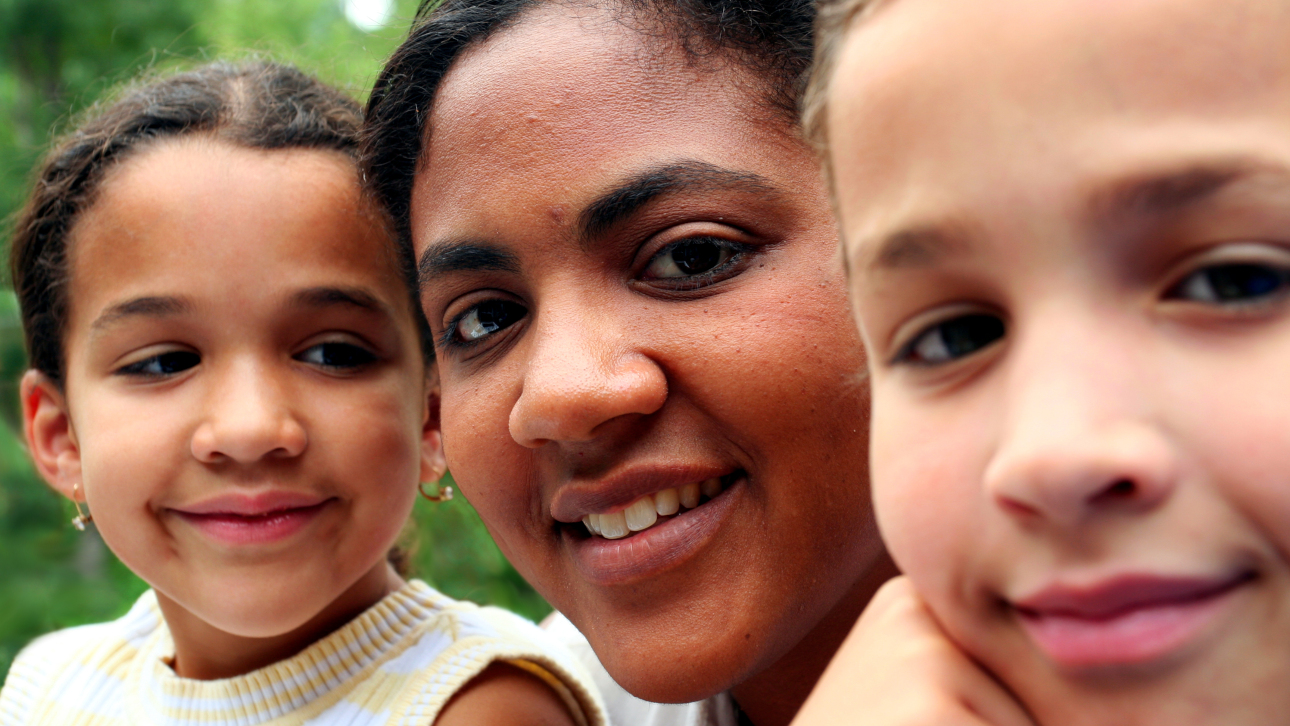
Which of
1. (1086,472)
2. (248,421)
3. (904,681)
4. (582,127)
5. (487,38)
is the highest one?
(487,38)

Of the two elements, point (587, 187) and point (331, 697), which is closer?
point (587, 187)

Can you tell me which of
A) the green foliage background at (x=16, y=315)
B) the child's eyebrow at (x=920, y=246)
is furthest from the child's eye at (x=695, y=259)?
the green foliage background at (x=16, y=315)

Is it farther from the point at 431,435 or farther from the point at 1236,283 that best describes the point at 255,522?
the point at 1236,283

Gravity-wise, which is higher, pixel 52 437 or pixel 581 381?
pixel 52 437

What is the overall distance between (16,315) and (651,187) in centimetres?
506

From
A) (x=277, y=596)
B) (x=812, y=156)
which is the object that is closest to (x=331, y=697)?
(x=277, y=596)

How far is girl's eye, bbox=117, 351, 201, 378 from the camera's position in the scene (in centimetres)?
224

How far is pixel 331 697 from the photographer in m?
2.29

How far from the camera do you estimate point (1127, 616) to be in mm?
929

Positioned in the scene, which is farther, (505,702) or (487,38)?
(505,702)

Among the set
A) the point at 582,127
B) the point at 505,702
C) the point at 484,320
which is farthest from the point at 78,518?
the point at 582,127

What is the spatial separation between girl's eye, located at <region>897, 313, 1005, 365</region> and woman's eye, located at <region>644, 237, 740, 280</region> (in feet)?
1.99

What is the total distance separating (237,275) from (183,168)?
12.6 inches

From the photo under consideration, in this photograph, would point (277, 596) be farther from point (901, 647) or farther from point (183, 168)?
point (901, 647)
